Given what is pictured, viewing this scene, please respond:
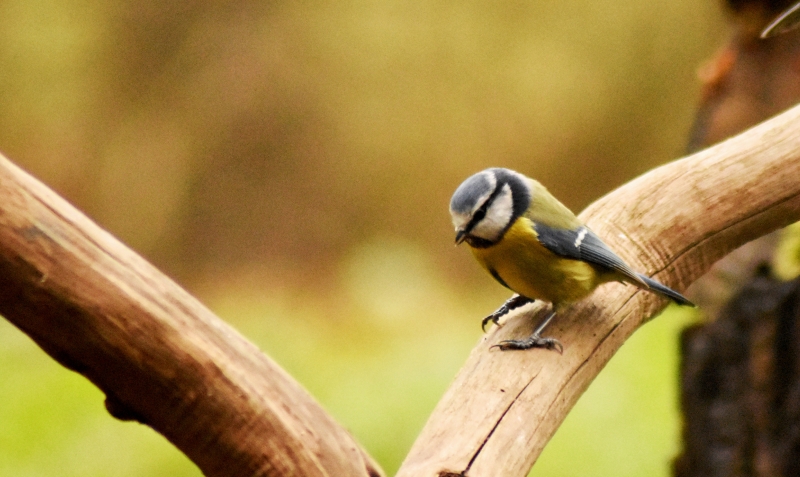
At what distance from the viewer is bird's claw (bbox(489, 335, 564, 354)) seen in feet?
4.97

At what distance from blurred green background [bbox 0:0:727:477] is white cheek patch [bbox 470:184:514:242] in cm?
181

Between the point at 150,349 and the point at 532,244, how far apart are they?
0.85 m

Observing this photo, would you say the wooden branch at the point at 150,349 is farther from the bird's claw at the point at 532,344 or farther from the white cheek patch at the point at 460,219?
the white cheek patch at the point at 460,219

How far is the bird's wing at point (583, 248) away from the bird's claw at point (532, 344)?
20cm

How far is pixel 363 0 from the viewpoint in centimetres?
399

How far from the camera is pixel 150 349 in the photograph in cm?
107

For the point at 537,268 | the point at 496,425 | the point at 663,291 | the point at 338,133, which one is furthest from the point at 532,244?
the point at 338,133

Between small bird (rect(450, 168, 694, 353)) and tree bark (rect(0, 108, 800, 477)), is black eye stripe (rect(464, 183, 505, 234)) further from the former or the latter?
tree bark (rect(0, 108, 800, 477))

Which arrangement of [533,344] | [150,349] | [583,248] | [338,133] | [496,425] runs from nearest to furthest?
[150,349], [496,425], [533,344], [583,248], [338,133]

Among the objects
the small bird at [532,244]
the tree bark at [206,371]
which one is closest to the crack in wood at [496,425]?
the tree bark at [206,371]

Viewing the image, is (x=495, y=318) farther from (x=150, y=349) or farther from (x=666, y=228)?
(x=150, y=349)

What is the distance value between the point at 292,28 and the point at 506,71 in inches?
45.4

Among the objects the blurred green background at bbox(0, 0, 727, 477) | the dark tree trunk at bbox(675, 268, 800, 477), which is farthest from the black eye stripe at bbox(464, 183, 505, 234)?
the blurred green background at bbox(0, 0, 727, 477)

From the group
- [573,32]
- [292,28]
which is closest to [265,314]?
[292,28]
